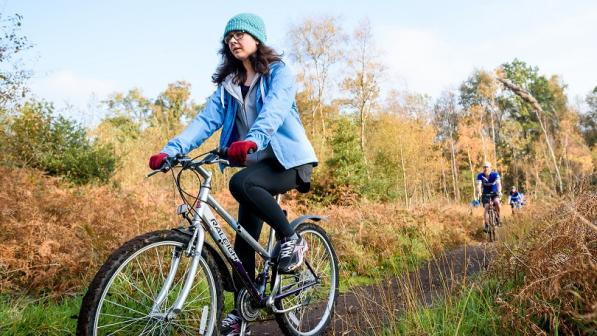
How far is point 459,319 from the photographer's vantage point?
8.50 feet

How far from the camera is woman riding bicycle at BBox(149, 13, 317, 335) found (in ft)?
9.46

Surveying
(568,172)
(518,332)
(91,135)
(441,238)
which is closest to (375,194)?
(441,238)

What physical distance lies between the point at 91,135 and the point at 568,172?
13878mm

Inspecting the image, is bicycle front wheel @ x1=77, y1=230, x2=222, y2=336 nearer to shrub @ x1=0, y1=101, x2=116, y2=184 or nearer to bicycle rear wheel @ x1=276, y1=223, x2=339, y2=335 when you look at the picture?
bicycle rear wheel @ x1=276, y1=223, x2=339, y2=335

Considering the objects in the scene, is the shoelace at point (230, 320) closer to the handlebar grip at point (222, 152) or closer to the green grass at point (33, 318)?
the green grass at point (33, 318)

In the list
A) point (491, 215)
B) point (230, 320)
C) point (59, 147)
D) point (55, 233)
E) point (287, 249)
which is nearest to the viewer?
point (230, 320)

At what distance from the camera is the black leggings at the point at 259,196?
286 cm

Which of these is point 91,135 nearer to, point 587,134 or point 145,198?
point 145,198

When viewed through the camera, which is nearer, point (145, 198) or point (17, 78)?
point (145, 198)

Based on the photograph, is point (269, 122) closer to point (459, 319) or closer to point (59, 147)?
point (459, 319)

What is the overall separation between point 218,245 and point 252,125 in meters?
0.74

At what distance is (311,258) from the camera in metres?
3.75

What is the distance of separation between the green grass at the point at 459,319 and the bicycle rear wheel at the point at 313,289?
0.69 meters

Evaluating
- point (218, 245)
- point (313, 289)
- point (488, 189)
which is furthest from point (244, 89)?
point (488, 189)
